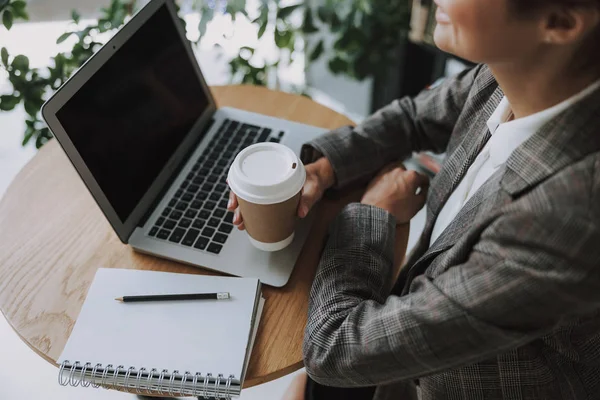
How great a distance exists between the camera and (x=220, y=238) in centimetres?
88

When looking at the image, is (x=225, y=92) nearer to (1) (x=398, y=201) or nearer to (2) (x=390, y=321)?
(1) (x=398, y=201)

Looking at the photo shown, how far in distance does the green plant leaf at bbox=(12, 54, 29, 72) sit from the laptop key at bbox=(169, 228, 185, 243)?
1.87 feet

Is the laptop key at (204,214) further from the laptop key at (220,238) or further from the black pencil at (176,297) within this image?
the black pencil at (176,297)

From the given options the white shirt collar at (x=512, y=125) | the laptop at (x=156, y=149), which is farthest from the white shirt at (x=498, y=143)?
the laptop at (x=156, y=149)

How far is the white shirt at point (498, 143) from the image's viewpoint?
2.07 feet

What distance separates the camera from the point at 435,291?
63cm

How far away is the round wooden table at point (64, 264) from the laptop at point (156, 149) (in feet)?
0.12

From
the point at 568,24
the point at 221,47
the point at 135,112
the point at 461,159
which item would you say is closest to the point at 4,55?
the point at 135,112

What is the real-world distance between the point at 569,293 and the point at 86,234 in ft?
2.66

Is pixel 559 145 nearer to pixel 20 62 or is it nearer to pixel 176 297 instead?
pixel 176 297

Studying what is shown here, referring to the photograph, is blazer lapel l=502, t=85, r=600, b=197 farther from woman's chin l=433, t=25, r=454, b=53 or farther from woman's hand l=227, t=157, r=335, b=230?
woman's hand l=227, t=157, r=335, b=230

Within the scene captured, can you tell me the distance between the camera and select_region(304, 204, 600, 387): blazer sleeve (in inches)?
21.2

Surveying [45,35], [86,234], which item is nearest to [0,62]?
[86,234]

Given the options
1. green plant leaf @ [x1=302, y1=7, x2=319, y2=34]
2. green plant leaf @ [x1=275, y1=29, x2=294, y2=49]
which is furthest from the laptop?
green plant leaf @ [x1=302, y1=7, x2=319, y2=34]
